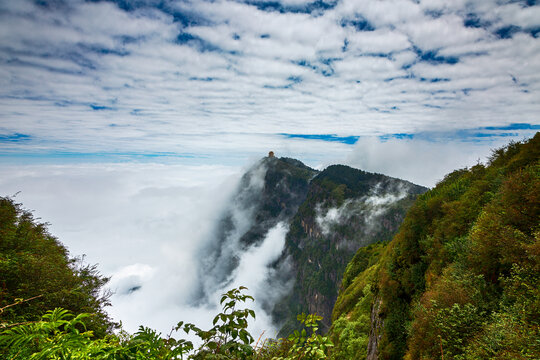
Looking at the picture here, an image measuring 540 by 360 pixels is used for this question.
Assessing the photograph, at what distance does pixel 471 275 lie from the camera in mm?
10922

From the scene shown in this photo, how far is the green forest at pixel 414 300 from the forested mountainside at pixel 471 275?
5 centimetres

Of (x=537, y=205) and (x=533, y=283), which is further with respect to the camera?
(x=537, y=205)

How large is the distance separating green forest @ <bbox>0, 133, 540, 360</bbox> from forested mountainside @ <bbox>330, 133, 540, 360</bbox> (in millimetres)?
55

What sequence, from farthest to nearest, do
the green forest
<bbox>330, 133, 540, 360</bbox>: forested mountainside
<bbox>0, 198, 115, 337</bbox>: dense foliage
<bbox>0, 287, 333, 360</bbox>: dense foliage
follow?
1. <bbox>0, 198, 115, 337</bbox>: dense foliage
2. <bbox>330, 133, 540, 360</bbox>: forested mountainside
3. the green forest
4. <bbox>0, 287, 333, 360</bbox>: dense foliage

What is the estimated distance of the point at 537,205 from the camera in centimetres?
1020

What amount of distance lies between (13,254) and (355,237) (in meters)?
193

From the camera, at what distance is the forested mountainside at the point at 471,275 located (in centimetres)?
762

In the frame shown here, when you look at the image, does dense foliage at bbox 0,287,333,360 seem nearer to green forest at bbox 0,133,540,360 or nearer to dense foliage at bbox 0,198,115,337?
green forest at bbox 0,133,540,360

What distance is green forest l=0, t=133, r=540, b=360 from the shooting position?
3.38 metres

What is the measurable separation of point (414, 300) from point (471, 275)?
6402mm

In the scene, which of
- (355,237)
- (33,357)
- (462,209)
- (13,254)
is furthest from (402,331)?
(355,237)

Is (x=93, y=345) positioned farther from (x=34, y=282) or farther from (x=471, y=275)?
(x=471, y=275)

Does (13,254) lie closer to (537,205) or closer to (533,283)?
(533,283)

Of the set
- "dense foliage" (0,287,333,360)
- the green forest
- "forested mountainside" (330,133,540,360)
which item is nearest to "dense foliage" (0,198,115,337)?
the green forest
